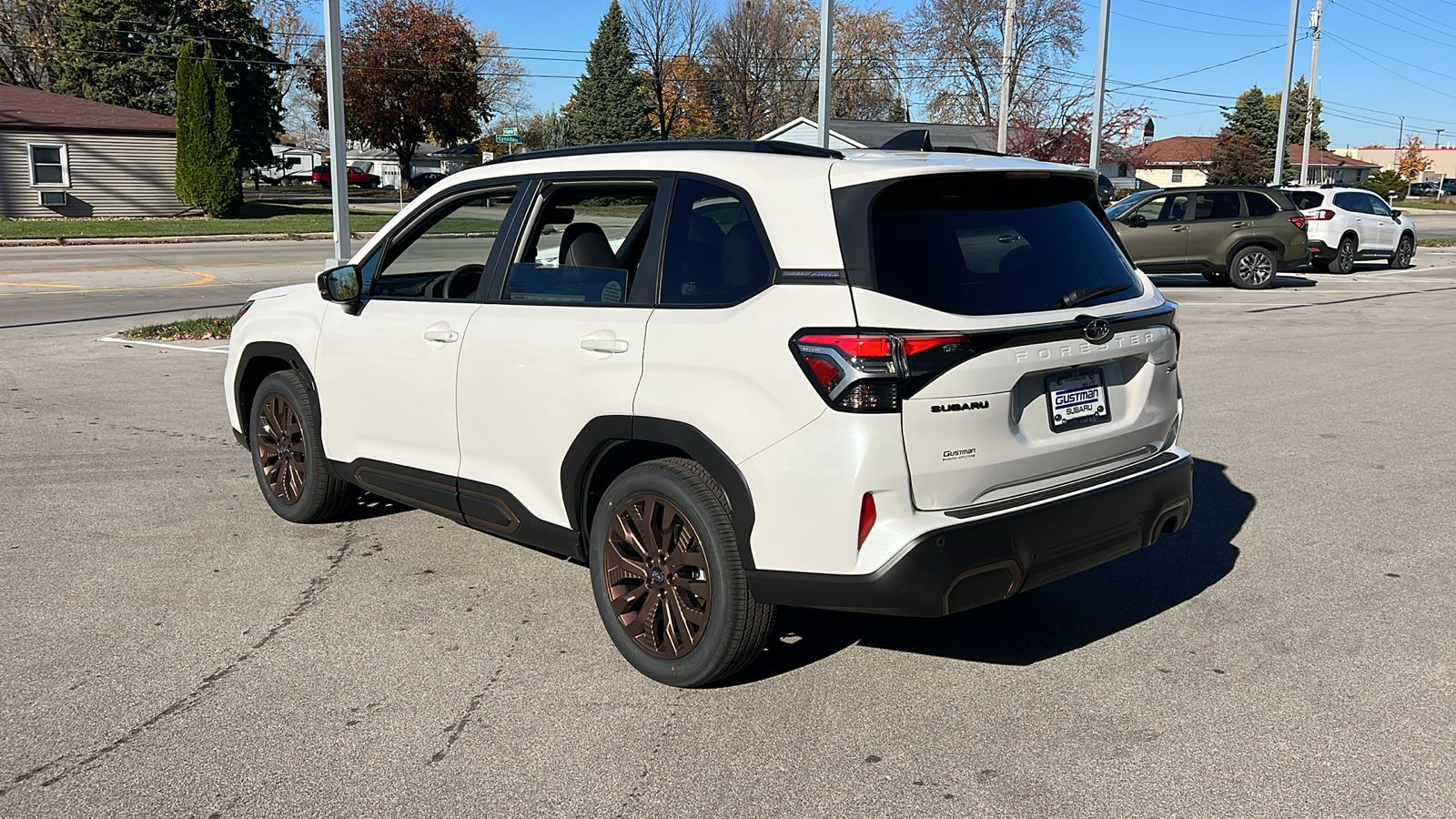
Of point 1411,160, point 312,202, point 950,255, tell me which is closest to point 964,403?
point 950,255

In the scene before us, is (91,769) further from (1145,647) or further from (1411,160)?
(1411,160)

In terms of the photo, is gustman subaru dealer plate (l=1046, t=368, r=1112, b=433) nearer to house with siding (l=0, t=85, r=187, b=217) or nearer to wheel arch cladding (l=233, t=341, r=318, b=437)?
wheel arch cladding (l=233, t=341, r=318, b=437)

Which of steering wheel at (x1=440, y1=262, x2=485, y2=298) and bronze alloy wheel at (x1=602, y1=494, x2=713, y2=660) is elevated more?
steering wheel at (x1=440, y1=262, x2=485, y2=298)

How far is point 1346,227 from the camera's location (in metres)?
23.1

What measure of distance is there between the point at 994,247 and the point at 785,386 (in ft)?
3.10

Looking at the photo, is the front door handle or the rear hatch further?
the front door handle

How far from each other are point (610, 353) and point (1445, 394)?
8557mm

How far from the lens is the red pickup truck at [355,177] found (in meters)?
72.7

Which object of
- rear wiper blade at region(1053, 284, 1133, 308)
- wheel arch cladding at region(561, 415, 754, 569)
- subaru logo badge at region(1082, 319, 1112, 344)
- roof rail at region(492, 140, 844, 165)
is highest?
roof rail at region(492, 140, 844, 165)

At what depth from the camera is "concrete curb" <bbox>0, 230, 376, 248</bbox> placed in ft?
96.3

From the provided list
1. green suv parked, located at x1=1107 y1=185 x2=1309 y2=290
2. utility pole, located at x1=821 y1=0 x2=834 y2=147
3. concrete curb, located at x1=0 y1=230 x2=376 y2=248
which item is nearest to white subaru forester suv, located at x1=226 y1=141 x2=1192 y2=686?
utility pole, located at x1=821 y1=0 x2=834 y2=147

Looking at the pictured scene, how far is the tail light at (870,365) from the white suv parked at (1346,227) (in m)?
21.7

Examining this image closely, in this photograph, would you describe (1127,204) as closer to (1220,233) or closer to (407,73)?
(1220,233)

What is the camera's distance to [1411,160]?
104500 millimetres
